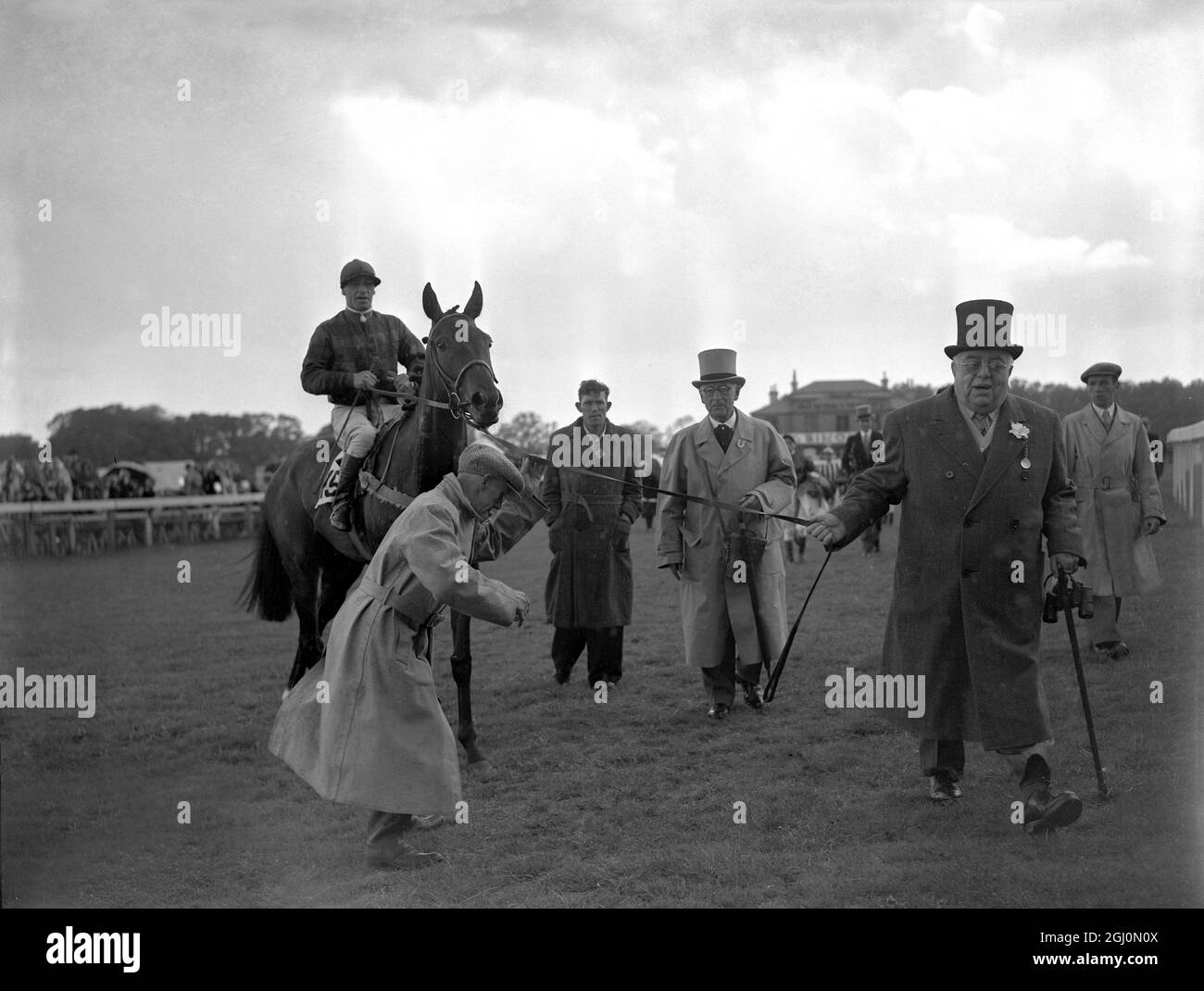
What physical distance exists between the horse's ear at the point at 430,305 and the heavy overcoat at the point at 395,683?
6.00 feet

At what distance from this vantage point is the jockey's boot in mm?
6359

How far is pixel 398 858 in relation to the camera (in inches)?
177

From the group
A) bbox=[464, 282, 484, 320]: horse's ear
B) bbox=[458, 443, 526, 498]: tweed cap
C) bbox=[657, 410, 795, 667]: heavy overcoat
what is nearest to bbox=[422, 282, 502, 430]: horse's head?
bbox=[464, 282, 484, 320]: horse's ear

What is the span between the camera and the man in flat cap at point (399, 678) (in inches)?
165

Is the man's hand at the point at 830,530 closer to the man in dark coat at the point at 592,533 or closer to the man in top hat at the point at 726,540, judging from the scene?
the man in top hat at the point at 726,540

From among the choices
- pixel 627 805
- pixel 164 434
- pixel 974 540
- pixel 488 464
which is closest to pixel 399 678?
pixel 488 464

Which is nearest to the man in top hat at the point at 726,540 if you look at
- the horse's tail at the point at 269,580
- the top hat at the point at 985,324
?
the top hat at the point at 985,324

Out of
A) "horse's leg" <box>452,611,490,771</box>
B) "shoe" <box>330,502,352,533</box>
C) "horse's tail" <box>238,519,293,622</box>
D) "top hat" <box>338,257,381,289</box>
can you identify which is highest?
"top hat" <box>338,257,381,289</box>

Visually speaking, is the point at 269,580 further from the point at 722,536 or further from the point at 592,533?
the point at 722,536

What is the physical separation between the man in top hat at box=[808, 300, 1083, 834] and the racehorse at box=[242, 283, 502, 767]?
1988 mm

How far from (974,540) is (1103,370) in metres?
4.16

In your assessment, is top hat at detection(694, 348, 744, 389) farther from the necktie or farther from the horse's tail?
the horse's tail
